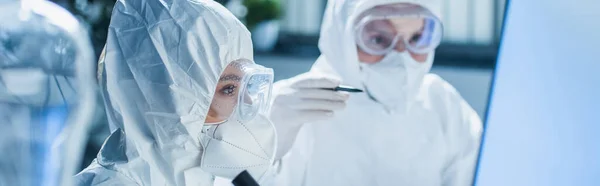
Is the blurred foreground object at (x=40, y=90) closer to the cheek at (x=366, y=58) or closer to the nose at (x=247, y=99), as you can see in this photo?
the nose at (x=247, y=99)

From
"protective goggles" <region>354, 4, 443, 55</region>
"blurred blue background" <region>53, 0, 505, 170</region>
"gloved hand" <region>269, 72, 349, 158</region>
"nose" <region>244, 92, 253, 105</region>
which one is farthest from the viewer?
"blurred blue background" <region>53, 0, 505, 170</region>

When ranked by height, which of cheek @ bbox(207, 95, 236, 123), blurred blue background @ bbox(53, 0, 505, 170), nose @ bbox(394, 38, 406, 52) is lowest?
blurred blue background @ bbox(53, 0, 505, 170)

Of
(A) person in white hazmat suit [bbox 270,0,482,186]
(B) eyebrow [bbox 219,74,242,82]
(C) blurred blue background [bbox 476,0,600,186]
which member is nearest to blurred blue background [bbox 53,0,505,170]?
(A) person in white hazmat suit [bbox 270,0,482,186]

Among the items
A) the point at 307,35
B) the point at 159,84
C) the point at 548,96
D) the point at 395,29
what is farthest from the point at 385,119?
the point at 307,35

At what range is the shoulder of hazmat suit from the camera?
3.10ft

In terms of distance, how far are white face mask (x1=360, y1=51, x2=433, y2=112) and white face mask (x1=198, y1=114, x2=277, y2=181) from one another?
469mm

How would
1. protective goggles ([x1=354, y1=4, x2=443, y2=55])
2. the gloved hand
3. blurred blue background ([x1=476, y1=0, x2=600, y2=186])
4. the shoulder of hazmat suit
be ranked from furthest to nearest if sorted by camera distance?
protective goggles ([x1=354, y1=4, x2=443, y2=55]) → the gloved hand → the shoulder of hazmat suit → blurred blue background ([x1=476, y1=0, x2=600, y2=186])

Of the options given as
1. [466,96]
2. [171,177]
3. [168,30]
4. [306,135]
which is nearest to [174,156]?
[171,177]

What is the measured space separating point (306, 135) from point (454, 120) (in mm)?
350

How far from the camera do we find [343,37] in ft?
5.25

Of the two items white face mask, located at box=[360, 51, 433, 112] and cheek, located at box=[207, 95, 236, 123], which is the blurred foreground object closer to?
cheek, located at box=[207, 95, 236, 123]

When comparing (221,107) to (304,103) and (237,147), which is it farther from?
(304,103)

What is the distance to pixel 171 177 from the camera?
981mm

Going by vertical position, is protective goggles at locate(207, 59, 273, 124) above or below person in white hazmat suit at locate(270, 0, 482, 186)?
above
